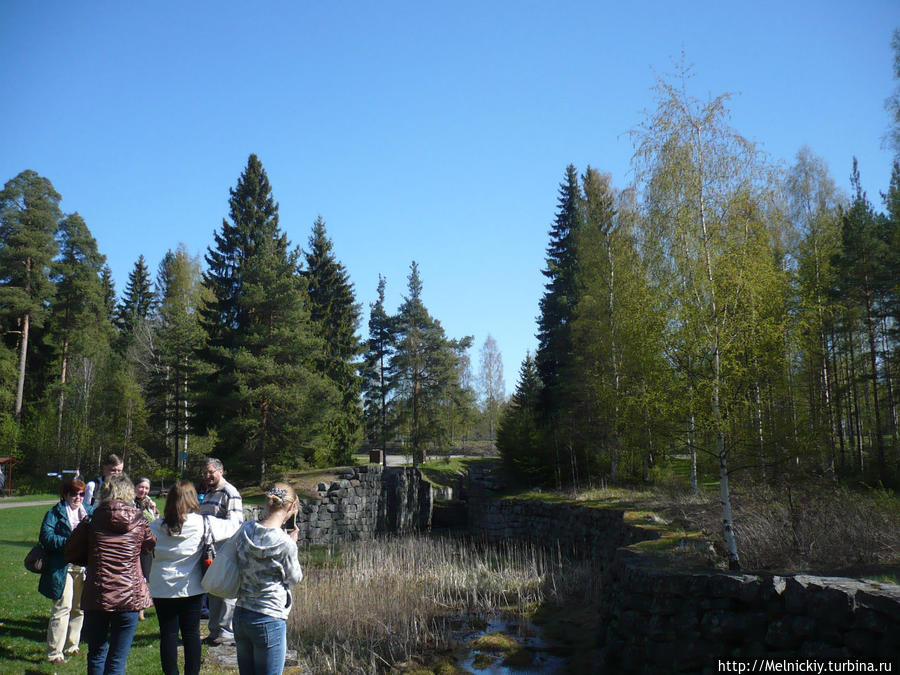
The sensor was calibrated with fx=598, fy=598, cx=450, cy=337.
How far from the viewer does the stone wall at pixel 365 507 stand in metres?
19.6

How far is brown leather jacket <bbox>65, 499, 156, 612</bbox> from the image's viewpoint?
394 cm

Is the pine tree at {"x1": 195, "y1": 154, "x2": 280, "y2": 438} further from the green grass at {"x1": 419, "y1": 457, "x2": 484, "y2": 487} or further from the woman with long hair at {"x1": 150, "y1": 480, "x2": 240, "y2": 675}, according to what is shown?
the woman with long hair at {"x1": 150, "y1": 480, "x2": 240, "y2": 675}

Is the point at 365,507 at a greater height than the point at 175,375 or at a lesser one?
lesser

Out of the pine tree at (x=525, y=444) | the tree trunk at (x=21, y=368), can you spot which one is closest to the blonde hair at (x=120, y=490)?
the pine tree at (x=525, y=444)

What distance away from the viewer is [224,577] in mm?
3453

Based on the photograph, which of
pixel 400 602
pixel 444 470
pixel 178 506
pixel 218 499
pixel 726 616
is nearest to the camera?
pixel 178 506

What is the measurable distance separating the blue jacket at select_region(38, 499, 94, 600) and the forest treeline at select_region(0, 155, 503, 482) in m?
15.8

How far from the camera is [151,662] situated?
17.7ft

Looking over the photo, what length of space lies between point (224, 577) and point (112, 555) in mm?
1131

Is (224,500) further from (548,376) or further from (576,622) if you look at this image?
(548,376)

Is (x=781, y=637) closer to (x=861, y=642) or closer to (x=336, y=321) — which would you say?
(x=861, y=642)

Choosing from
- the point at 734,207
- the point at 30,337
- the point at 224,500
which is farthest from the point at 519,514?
the point at 30,337

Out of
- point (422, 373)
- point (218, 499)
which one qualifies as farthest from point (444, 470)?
point (218, 499)

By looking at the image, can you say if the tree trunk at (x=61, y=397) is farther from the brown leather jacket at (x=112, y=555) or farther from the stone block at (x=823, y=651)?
the stone block at (x=823, y=651)
